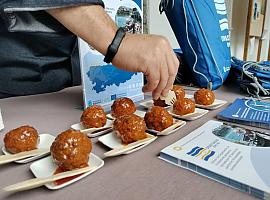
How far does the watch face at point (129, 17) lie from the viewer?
2.25ft

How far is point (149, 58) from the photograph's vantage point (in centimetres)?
53

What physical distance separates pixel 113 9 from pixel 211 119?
1.25ft

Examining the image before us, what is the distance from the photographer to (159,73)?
1.82 feet

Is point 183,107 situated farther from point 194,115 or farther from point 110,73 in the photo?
point 110,73

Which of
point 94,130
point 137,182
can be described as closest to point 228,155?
point 137,182

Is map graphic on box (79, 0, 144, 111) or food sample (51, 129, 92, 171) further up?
map graphic on box (79, 0, 144, 111)

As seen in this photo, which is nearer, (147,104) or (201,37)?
(147,104)

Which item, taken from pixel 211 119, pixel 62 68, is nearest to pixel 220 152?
pixel 211 119

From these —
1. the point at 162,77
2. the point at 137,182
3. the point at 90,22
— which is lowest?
the point at 137,182

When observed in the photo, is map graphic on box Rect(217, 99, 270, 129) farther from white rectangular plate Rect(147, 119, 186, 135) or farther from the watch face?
the watch face

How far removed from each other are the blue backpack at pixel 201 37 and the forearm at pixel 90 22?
40 centimetres

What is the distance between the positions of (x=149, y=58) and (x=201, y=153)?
0.75 feet

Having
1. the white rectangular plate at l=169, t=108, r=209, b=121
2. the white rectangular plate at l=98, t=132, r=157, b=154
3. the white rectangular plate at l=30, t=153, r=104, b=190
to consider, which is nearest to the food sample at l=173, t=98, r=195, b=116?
the white rectangular plate at l=169, t=108, r=209, b=121

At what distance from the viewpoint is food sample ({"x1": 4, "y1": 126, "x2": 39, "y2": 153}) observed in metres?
0.42
